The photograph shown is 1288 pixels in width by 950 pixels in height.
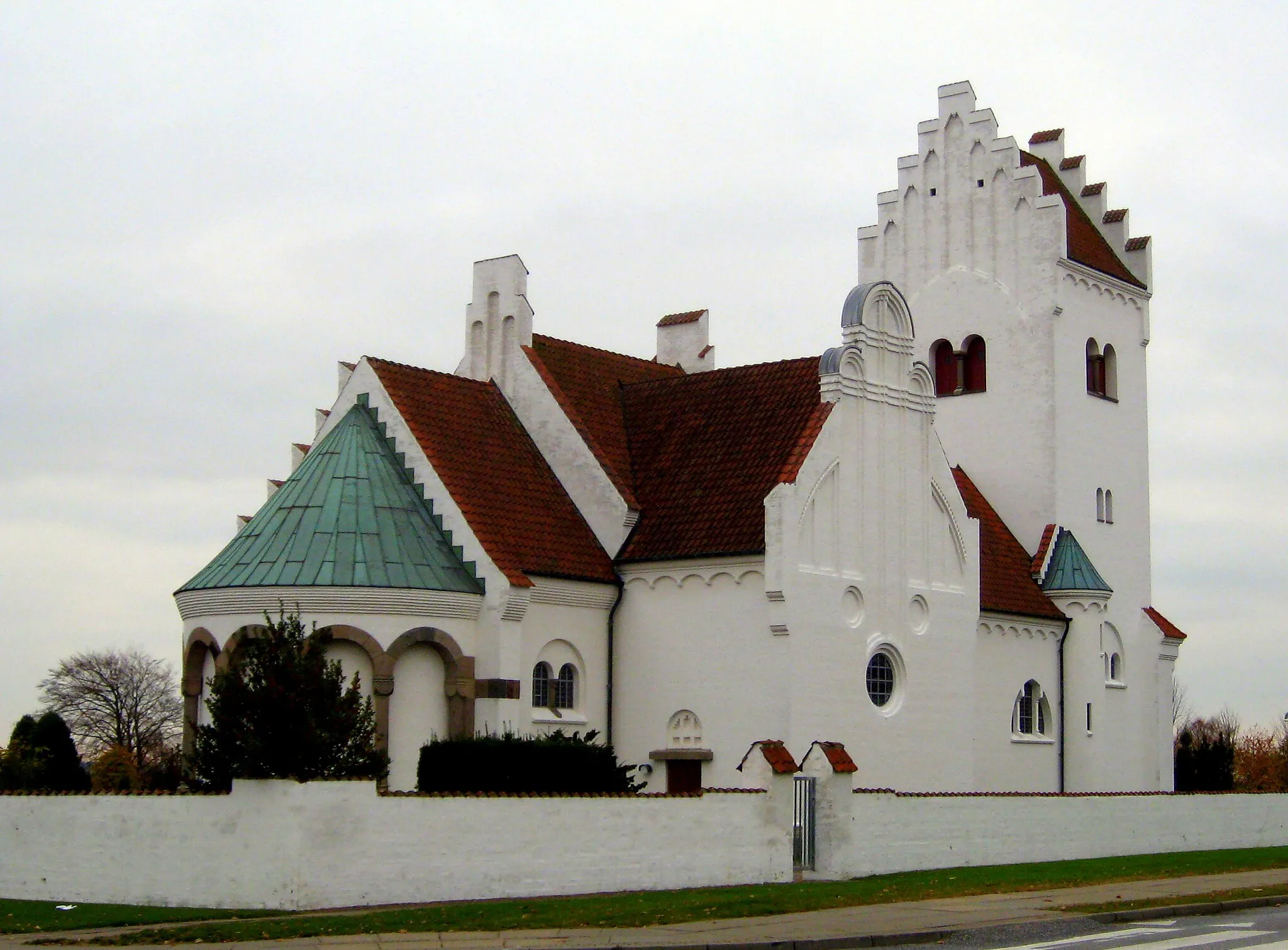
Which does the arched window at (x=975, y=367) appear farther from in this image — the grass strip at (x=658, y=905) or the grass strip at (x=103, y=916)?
the grass strip at (x=103, y=916)

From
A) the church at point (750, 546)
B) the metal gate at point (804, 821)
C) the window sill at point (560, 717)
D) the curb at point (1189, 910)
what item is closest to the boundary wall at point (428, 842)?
the metal gate at point (804, 821)

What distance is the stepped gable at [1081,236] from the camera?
160ft

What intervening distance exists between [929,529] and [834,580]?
12.6 feet

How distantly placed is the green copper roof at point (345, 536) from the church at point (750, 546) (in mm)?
71

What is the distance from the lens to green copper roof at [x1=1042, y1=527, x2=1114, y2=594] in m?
Answer: 45.6

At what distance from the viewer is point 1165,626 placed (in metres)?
49.5

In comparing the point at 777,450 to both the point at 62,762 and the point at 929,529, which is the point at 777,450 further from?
the point at 62,762

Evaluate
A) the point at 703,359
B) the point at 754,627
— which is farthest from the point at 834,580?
the point at 703,359

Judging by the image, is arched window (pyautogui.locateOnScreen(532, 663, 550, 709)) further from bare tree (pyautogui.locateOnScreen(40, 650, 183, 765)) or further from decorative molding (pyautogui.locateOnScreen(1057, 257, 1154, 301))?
bare tree (pyautogui.locateOnScreen(40, 650, 183, 765))

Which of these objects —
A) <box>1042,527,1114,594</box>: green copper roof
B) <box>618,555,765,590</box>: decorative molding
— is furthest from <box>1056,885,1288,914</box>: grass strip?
<box>1042,527,1114,594</box>: green copper roof

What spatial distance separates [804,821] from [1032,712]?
621 inches

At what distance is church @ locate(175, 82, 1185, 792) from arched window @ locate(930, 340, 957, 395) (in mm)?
202

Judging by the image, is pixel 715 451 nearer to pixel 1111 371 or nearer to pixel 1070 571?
pixel 1070 571

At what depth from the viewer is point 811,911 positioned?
81.0 feet
